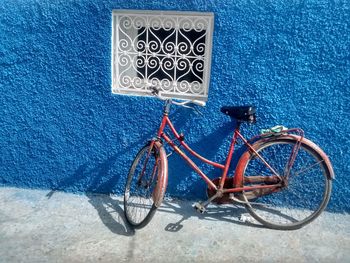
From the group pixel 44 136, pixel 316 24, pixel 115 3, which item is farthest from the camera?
pixel 44 136

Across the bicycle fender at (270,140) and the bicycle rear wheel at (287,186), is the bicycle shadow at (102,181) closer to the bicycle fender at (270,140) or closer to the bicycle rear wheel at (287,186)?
the bicycle fender at (270,140)

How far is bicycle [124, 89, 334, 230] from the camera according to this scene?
3.63 meters

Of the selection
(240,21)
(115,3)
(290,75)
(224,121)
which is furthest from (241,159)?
(115,3)

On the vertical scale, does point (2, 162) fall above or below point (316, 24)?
below

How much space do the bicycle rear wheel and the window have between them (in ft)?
2.88

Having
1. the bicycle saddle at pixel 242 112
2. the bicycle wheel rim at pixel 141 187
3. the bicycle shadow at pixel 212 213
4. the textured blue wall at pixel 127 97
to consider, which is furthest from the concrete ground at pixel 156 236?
the bicycle saddle at pixel 242 112

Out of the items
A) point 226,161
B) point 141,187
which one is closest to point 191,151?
point 226,161

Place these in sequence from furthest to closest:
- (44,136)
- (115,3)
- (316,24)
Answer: (44,136) < (115,3) < (316,24)

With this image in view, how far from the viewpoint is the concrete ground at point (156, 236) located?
3395 mm

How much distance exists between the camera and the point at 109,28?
3.96 m

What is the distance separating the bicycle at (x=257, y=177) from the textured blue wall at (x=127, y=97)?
0.74 feet

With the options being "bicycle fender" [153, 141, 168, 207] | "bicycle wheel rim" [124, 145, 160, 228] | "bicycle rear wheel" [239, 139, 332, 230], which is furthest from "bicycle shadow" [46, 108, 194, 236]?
"bicycle rear wheel" [239, 139, 332, 230]

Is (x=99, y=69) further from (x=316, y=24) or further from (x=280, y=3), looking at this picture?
(x=316, y=24)

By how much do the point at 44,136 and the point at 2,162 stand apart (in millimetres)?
601
